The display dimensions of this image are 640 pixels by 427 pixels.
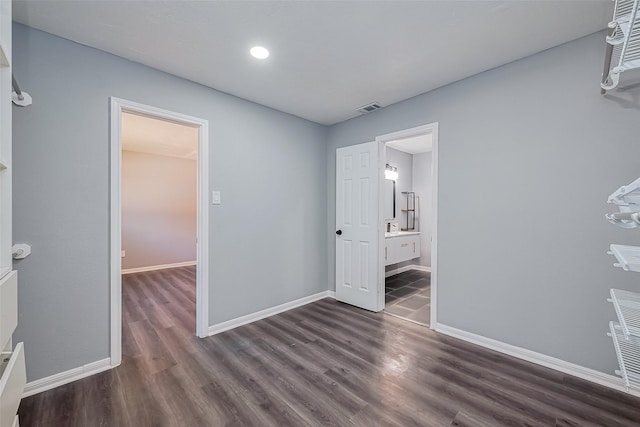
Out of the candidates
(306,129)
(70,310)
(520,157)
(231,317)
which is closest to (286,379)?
(231,317)

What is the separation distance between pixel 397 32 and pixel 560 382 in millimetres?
2807

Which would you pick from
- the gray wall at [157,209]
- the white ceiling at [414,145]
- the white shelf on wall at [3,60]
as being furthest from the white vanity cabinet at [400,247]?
the gray wall at [157,209]

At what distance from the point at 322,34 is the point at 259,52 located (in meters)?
0.55

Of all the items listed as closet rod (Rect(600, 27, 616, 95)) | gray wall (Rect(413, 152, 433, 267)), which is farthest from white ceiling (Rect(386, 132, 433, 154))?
closet rod (Rect(600, 27, 616, 95))

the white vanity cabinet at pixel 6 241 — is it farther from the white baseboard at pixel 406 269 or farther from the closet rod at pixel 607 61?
the white baseboard at pixel 406 269

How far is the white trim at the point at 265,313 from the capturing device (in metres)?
2.74

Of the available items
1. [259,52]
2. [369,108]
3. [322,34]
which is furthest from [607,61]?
[259,52]

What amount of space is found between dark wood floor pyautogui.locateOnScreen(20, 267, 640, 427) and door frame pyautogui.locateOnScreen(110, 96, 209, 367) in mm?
243

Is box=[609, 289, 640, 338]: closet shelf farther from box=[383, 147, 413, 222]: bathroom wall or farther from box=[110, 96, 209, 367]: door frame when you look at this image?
box=[383, 147, 413, 222]: bathroom wall

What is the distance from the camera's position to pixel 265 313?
3133 mm

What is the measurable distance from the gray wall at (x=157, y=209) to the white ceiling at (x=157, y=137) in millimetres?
309

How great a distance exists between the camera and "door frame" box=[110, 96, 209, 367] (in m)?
2.13

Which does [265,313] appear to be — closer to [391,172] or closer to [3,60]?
[3,60]

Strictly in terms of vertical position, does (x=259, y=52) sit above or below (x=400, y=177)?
above
